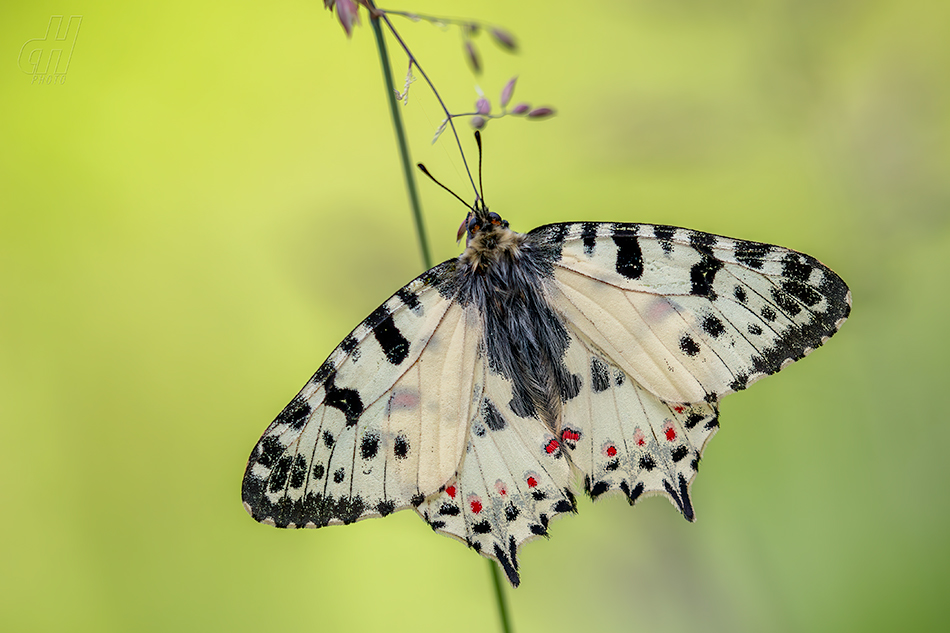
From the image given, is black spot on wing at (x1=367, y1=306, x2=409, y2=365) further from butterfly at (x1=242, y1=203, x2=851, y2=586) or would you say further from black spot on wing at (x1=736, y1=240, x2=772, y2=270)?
black spot on wing at (x1=736, y1=240, x2=772, y2=270)

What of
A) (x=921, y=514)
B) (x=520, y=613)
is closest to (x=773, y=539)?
(x=921, y=514)

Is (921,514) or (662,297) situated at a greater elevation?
(662,297)

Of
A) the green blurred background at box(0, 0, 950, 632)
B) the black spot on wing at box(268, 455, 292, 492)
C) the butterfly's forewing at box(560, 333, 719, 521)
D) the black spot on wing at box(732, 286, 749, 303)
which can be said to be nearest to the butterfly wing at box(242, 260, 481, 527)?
the black spot on wing at box(268, 455, 292, 492)

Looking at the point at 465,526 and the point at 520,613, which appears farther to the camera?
the point at 520,613

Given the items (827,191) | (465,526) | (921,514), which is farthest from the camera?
(827,191)

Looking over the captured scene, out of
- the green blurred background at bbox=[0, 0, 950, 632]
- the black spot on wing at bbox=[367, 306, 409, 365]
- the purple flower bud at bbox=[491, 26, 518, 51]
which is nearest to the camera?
the purple flower bud at bbox=[491, 26, 518, 51]

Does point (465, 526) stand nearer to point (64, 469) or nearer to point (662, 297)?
point (662, 297)
